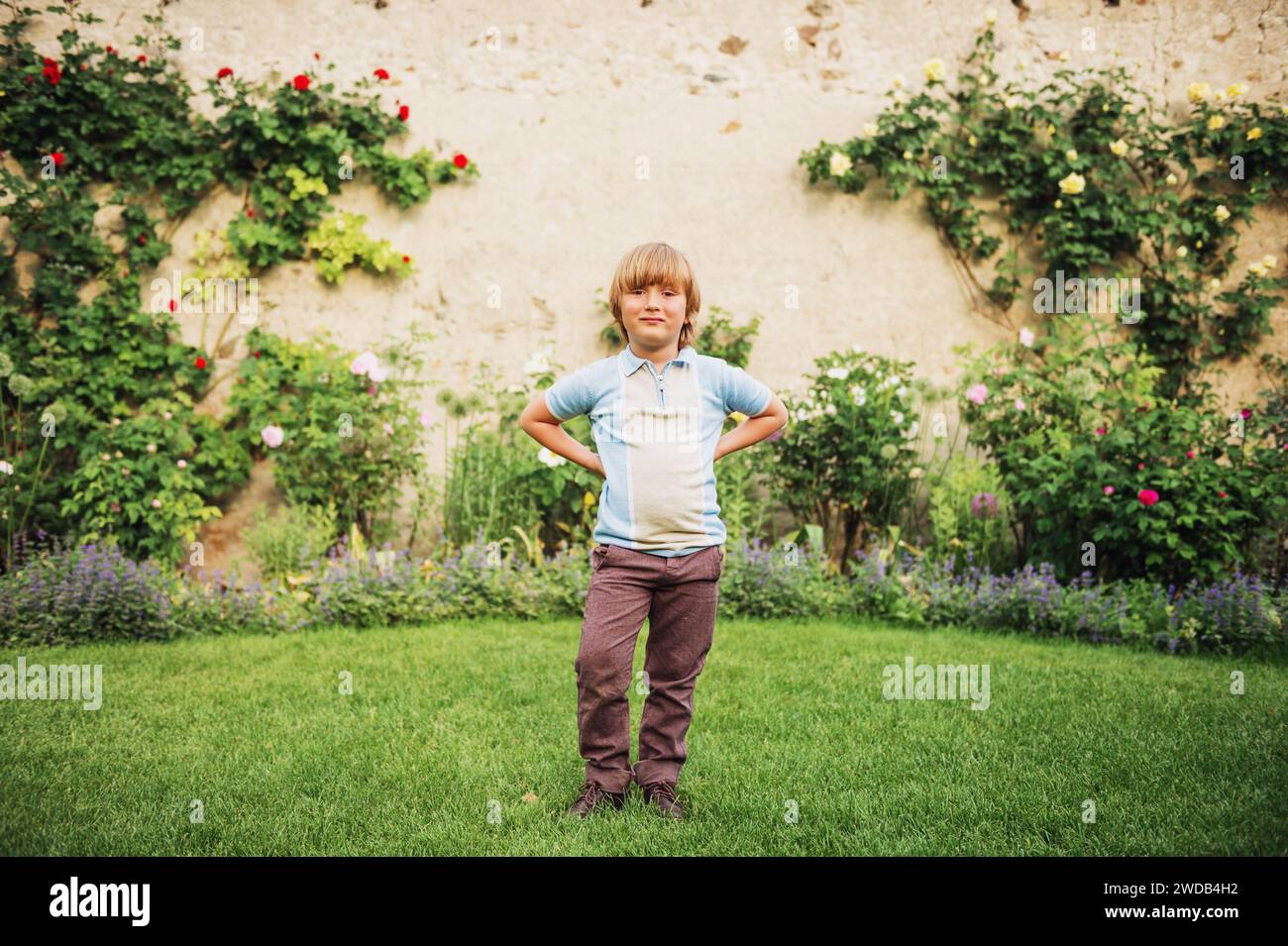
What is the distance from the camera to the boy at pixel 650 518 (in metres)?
2.61

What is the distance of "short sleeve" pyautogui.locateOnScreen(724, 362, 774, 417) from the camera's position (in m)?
2.78

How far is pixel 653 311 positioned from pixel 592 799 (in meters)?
1.36

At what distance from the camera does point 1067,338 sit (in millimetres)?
6074

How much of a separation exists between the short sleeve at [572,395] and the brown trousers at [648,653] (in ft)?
1.35

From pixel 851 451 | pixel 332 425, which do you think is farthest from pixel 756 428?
pixel 332 425

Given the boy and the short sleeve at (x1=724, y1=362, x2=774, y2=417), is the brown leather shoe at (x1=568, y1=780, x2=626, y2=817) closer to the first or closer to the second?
the boy

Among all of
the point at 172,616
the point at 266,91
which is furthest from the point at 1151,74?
the point at 172,616

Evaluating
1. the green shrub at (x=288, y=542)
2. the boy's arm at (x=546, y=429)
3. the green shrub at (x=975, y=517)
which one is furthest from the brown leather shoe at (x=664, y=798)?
the green shrub at (x=975, y=517)

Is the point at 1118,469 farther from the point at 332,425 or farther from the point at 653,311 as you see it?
the point at 332,425

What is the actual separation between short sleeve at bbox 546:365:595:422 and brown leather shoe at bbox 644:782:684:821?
1.08 m

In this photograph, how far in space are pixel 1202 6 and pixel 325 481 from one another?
6.59m

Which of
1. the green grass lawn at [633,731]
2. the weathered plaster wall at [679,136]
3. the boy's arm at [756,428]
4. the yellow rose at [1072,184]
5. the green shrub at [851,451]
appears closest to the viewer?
the green grass lawn at [633,731]

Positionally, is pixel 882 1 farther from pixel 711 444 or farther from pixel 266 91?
pixel 711 444

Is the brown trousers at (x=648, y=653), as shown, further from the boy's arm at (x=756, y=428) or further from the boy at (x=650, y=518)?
the boy's arm at (x=756, y=428)
